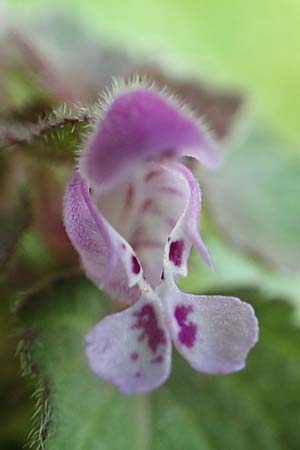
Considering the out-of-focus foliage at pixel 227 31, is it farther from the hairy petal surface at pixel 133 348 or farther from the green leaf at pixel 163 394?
the hairy petal surface at pixel 133 348

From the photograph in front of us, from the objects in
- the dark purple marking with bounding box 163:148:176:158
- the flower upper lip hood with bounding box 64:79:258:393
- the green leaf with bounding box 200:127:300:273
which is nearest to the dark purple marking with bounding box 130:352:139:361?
the flower upper lip hood with bounding box 64:79:258:393

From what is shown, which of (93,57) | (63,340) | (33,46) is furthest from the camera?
(93,57)

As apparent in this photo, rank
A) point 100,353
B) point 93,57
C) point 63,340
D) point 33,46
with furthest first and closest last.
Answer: point 93,57
point 33,46
point 63,340
point 100,353

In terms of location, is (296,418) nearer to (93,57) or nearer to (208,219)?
(208,219)

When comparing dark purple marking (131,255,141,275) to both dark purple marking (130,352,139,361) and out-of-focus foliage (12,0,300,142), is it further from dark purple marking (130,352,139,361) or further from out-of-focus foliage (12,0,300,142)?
out-of-focus foliage (12,0,300,142)

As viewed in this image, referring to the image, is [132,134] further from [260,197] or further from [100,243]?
[260,197]

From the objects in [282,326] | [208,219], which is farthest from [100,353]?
[208,219]
